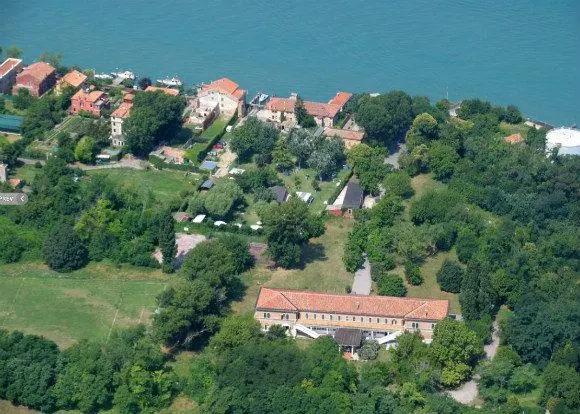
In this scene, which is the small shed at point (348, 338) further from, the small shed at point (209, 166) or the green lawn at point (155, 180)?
the small shed at point (209, 166)

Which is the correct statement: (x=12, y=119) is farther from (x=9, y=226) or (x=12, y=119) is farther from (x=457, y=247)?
(x=457, y=247)

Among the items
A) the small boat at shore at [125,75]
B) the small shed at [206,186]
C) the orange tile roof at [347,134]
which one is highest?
the orange tile roof at [347,134]

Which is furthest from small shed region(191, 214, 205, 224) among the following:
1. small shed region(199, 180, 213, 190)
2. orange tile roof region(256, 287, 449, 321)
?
orange tile roof region(256, 287, 449, 321)

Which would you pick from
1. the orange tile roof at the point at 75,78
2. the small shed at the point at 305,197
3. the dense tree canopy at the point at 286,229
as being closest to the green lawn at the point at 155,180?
the small shed at the point at 305,197

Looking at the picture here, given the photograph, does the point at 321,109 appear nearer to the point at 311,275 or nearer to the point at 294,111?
the point at 294,111

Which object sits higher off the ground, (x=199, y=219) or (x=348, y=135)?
(x=348, y=135)

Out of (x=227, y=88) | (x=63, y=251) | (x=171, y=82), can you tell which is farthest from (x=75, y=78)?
(x=63, y=251)
